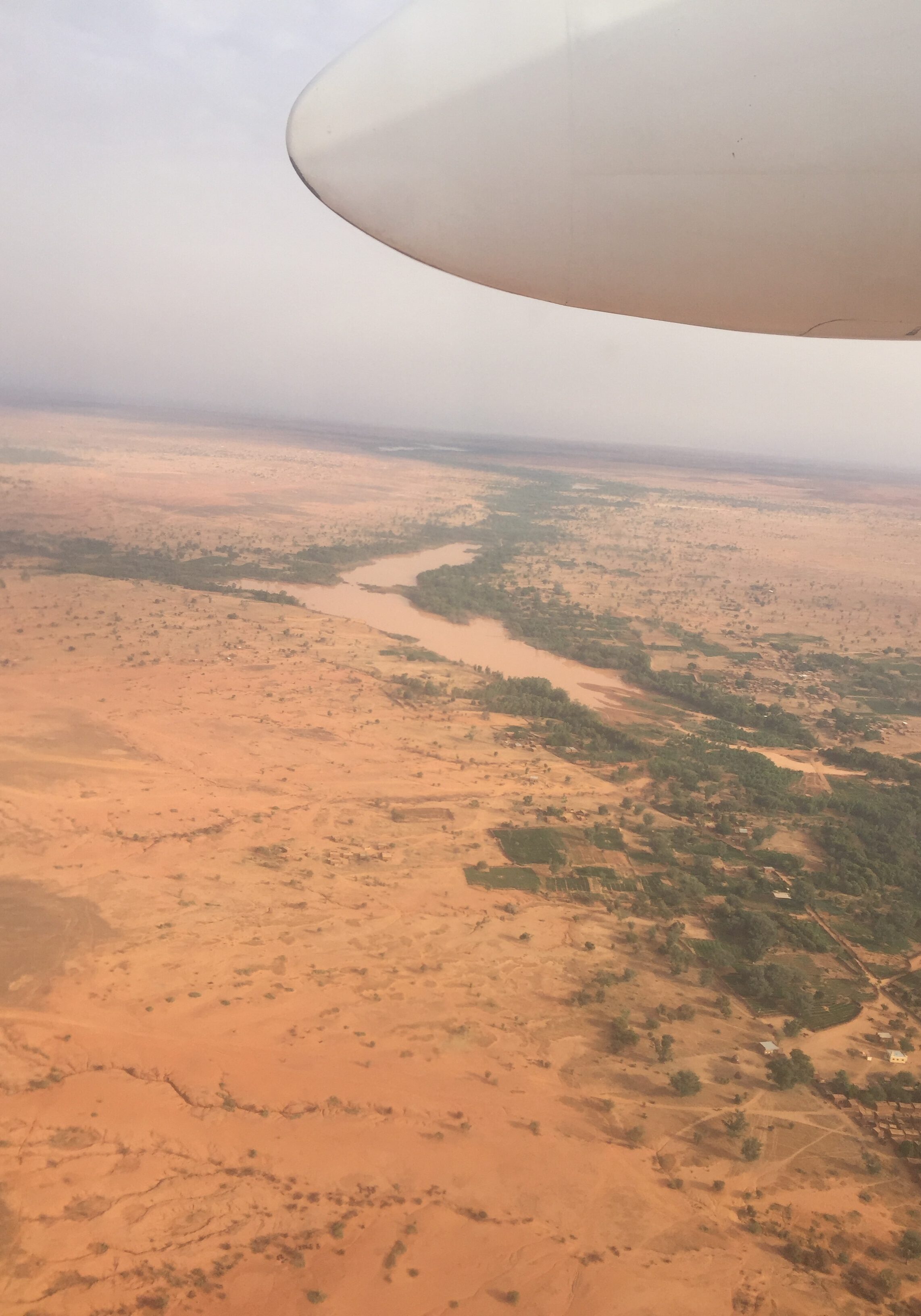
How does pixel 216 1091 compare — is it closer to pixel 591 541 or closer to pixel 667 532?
pixel 591 541

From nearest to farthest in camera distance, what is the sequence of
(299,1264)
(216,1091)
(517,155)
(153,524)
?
(517,155)
(299,1264)
(216,1091)
(153,524)

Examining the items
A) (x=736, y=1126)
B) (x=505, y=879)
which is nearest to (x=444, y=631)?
(x=505, y=879)

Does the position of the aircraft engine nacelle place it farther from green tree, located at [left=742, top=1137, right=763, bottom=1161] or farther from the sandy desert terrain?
green tree, located at [left=742, top=1137, right=763, bottom=1161]

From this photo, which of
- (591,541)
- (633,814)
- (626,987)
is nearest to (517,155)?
(626,987)

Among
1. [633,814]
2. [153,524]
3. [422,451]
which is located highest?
[422,451]

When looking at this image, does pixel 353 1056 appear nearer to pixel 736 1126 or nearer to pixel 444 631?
pixel 736 1126

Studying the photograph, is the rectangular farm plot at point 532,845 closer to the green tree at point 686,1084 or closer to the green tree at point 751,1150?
the green tree at point 686,1084

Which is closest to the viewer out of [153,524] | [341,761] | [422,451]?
[341,761]

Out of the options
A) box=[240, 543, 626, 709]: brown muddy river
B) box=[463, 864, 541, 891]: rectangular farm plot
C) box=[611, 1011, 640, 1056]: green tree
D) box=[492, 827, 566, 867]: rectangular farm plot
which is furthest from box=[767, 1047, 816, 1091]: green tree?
box=[240, 543, 626, 709]: brown muddy river
